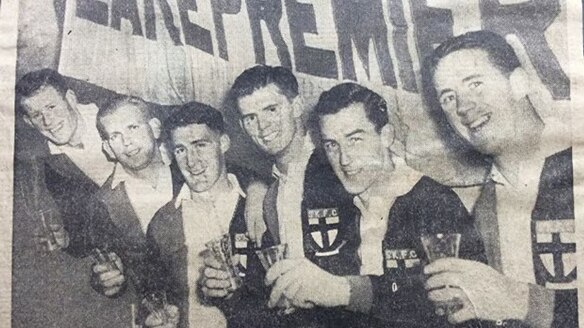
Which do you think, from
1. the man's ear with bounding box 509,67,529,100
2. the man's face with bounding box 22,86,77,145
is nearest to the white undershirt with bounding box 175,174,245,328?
the man's face with bounding box 22,86,77,145

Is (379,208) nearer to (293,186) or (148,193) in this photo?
(293,186)

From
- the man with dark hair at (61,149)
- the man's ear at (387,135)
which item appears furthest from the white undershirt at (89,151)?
the man's ear at (387,135)

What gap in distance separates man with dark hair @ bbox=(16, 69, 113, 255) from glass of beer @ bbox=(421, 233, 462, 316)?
0.81 ft

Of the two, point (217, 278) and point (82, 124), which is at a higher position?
point (82, 124)

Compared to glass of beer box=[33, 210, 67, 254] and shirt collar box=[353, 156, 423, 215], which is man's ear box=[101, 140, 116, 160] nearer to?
glass of beer box=[33, 210, 67, 254]

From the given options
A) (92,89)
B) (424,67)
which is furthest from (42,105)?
(424,67)

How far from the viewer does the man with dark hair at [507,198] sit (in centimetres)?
47

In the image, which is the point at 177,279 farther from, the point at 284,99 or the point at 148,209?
the point at 284,99

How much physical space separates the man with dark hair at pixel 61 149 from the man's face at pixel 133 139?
0.5 inches

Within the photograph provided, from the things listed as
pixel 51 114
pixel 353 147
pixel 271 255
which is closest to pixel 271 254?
pixel 271 255

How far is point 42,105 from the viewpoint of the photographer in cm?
50

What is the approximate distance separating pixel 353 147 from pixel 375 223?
6 cm

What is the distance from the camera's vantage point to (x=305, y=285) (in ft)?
1.59

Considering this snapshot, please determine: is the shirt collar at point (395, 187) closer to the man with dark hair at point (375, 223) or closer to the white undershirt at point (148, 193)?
the man with dark hair at point (375, 223)
